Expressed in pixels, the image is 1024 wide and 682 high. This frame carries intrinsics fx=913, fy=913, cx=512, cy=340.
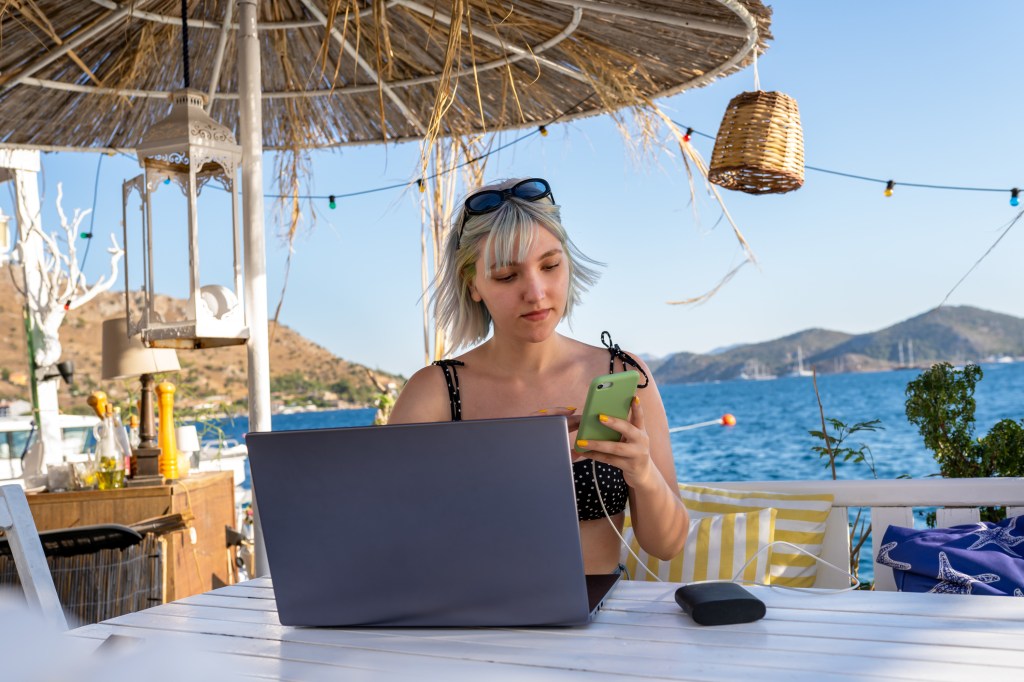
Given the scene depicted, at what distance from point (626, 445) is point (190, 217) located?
242cm

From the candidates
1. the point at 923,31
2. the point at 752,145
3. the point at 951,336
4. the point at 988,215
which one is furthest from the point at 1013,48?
the point at 752,145

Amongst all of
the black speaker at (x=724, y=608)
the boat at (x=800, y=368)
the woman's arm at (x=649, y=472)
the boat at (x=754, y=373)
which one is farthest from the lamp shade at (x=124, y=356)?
the boat at (x=754, y=373)

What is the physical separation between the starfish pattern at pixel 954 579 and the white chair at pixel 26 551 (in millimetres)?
1574

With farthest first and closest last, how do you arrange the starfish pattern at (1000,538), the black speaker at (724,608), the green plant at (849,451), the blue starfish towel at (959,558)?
the green plant at (849,451) < the starfish pattern at (1000,538) < the blue starfish towel at (959,558) < the black speaker at (724,608)

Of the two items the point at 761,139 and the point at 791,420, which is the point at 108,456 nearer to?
the point at 761,139

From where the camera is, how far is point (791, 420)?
3062 centimetres

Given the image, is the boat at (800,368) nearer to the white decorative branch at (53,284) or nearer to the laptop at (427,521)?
the white decorative branch at (53,284)

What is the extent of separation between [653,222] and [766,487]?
33160 mm

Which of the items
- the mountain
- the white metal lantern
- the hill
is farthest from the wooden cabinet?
the mountain

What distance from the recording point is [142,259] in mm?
3297

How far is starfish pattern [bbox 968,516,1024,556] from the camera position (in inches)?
74.1

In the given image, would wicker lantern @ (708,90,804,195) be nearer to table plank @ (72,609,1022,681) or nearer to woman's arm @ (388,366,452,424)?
woman's arm @ (388,366,452,424)

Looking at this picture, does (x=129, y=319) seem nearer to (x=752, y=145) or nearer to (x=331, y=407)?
(x=752, y=145)

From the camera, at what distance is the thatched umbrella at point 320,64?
3.00 metres
